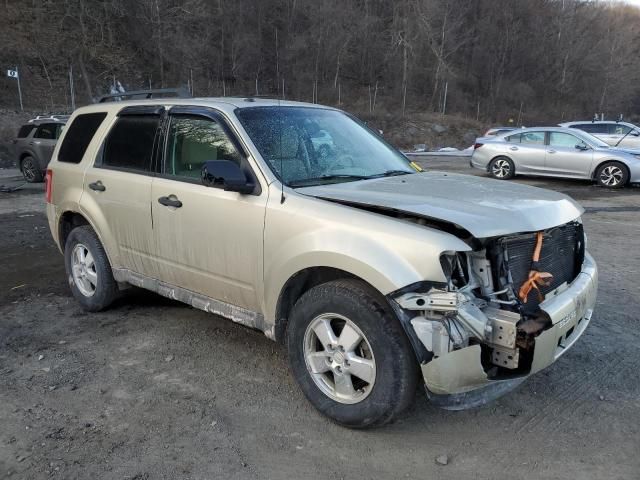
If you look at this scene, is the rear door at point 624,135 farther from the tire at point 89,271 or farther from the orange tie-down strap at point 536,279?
the tire at point 89,271

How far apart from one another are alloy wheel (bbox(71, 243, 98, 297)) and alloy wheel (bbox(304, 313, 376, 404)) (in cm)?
260

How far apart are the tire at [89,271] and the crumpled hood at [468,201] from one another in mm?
2337

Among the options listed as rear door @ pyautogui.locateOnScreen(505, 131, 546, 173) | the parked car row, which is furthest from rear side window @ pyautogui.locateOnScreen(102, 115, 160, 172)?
rear door @ pyautogui.locateOnScreen(505, 131, 546, 173)

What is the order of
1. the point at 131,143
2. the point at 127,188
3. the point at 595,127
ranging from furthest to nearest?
1. the point at 595,127
2. the point at 131,143
3. the point at 127,188

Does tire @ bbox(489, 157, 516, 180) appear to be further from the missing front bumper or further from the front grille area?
the missing front bumper

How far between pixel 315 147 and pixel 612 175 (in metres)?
12.2

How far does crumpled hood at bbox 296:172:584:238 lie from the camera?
282 cm

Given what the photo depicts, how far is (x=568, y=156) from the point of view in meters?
14.0

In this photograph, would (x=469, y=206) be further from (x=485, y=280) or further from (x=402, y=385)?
(x=402, y=385)

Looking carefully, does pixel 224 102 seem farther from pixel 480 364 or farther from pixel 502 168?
pixel 502 168

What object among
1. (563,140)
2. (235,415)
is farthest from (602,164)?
(235,415)

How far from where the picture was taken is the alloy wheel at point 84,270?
4.92m

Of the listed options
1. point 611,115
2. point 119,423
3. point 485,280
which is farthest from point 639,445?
point 611,115

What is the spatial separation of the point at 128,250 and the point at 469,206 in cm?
286
